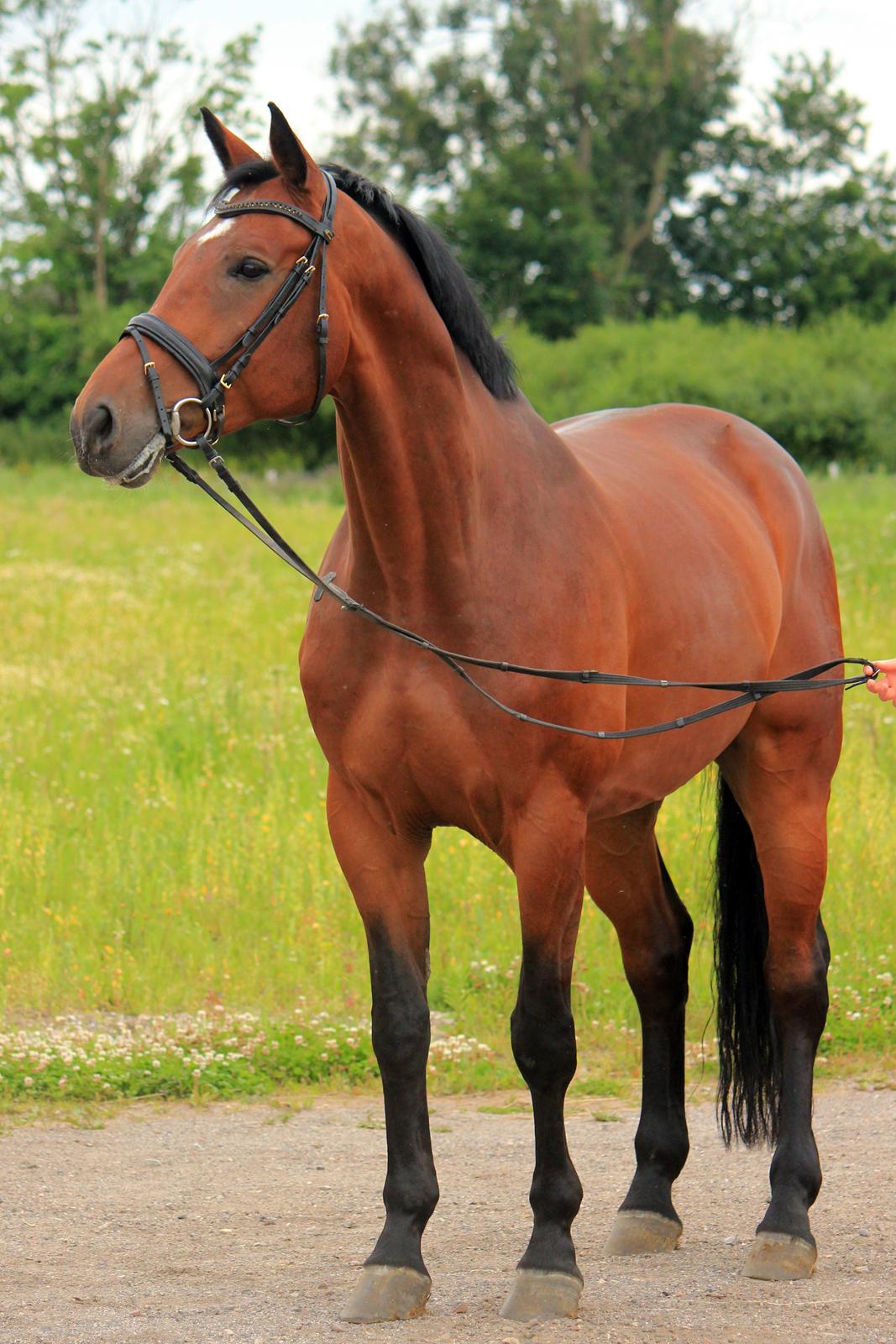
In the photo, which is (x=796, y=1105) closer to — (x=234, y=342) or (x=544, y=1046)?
(x=544, y=1046)

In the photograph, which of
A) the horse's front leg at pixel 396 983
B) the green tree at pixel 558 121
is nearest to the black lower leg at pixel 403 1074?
the horse's front leg at pixel 396 983

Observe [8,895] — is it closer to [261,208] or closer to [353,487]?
[353,487]

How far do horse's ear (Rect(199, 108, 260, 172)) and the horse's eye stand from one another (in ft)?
0.96

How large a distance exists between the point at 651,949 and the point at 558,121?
44080 millimetres

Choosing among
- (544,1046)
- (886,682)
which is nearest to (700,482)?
(886,682)

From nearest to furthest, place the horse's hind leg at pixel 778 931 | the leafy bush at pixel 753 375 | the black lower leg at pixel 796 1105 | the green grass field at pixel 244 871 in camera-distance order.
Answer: the black lower leg at pixel 796 1105 < the horse's hind leg at pixel 778 931 < the green grass field at pixel 244 871 < the leafy bush at pixel 753 375

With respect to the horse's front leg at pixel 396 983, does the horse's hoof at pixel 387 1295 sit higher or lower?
lower

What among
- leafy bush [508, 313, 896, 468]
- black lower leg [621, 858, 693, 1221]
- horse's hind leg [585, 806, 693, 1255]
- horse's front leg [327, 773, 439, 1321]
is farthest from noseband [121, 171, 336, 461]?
leafy bush [508, 313, 896, 468]

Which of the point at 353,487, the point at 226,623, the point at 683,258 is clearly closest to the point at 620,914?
the point at 353,487

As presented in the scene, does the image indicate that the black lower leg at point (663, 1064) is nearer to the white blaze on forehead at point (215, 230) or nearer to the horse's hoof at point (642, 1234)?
the horse's hoof at point (642, 1234)

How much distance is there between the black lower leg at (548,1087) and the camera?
3492 millimetres

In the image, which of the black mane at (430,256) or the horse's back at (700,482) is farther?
the horse's back at (700,482)

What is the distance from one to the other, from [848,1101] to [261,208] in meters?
3.83

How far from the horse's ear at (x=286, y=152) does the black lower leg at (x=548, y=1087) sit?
184cm
